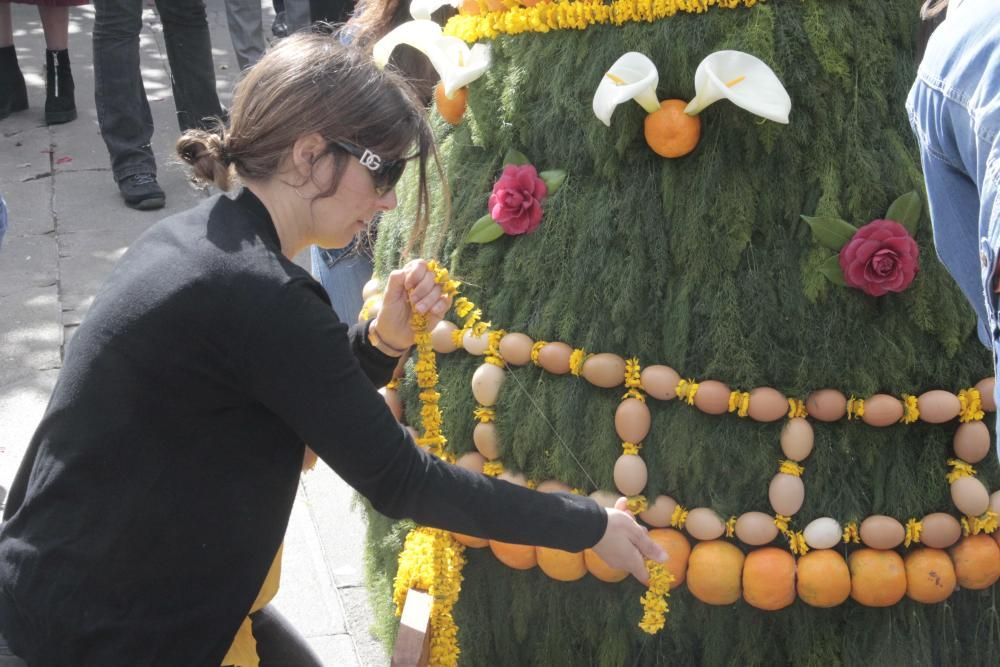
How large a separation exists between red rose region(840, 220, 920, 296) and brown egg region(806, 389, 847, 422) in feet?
0.65

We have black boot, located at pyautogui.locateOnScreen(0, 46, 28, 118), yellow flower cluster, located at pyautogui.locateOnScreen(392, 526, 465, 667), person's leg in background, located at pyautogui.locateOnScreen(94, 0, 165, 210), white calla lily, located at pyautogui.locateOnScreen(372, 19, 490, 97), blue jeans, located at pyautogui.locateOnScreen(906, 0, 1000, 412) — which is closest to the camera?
blue jeans, located at pyautogui.locateOnScreen(906, 0, 1000, 412)

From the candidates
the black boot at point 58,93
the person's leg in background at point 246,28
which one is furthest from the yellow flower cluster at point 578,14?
the black boot at point 58,93

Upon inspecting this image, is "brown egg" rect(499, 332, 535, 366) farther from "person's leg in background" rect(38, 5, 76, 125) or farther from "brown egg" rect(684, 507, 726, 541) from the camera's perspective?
"person's leg in background" rect(38, 5, 76, 125)

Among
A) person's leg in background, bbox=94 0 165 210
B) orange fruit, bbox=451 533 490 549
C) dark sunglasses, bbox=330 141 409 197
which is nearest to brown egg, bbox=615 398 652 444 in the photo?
orange fruit, bbox=451 533 490 549

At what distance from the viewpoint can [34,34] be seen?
7.54 meters

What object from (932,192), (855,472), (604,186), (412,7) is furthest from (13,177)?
(932,192)

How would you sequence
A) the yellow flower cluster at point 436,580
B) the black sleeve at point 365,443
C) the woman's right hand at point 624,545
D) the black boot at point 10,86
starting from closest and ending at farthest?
the black sleeve at point 365,443 → the woman's right hand at point 624,545 → the yellow flower cluster at point 436,580 → the black boot at point 10,86

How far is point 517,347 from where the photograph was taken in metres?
2.29

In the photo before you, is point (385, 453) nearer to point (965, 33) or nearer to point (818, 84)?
point (965, 33)

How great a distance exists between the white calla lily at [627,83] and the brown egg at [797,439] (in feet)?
2.10

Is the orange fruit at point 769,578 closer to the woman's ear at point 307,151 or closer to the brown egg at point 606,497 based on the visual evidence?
the brown egg at point 606,497

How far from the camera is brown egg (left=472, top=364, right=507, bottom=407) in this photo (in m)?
2.31

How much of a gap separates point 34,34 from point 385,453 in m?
6.92

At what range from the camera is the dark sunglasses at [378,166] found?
169cm
